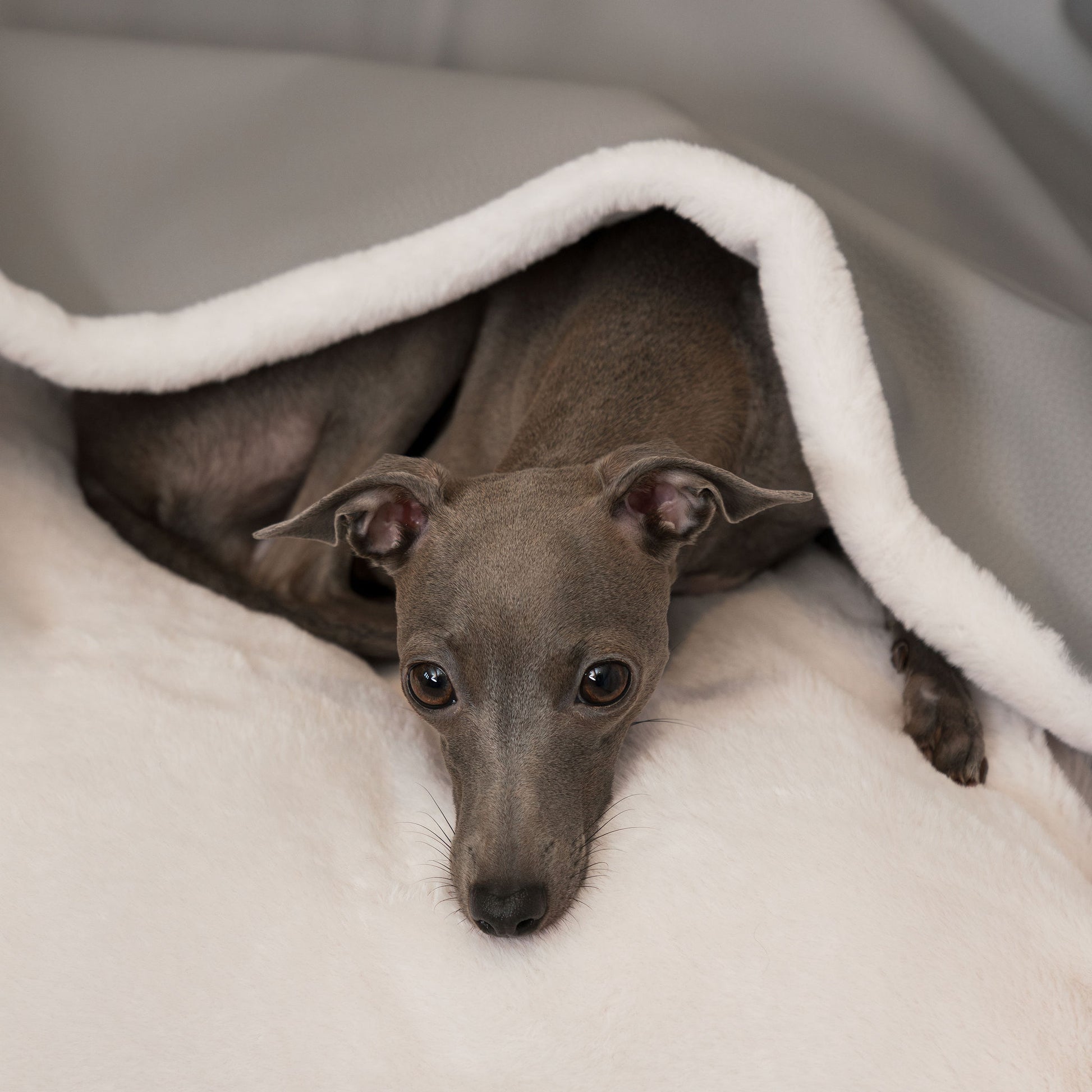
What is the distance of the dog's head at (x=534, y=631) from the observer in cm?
160

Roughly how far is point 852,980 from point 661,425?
3.39 ft

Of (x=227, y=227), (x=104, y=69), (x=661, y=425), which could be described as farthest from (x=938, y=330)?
(x=104, y=69)

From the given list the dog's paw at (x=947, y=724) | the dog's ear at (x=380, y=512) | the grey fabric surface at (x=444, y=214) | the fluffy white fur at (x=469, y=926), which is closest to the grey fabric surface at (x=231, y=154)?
the grey fabric surface at (x=444, y=214)

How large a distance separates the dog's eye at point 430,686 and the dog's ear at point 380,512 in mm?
245

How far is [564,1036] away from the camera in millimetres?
1425

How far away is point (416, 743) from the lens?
191cm

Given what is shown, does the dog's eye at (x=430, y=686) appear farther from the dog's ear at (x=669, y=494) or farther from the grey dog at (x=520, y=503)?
the dog's ear at (x=669, y=494)

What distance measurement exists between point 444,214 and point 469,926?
4.24 feet

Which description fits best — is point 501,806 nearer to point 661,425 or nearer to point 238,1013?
point 238,1013

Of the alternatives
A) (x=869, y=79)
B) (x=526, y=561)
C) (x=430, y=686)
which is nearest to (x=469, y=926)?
(x=430, y=686)

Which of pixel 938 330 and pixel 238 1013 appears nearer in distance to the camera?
pixel 238 1013

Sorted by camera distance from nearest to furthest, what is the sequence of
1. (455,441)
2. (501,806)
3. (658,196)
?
(501,806) < (658,196) < (455,441)

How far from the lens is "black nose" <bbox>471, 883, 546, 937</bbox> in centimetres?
152

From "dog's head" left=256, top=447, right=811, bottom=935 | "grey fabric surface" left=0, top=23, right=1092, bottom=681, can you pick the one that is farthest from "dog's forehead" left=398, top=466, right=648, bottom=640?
"grey fabric surface" left=0, top=23, right=1092, bottom=681
